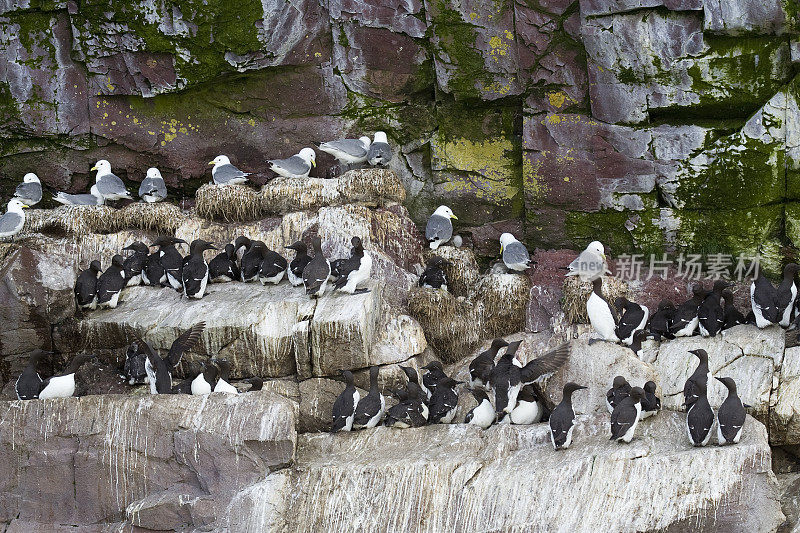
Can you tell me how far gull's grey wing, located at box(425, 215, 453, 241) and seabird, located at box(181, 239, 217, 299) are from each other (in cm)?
304

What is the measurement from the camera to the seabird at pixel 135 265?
43.8ft

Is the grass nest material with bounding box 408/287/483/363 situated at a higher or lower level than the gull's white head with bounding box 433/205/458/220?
lower

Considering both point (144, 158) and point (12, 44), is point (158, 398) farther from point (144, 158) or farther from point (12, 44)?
point (12, 44)

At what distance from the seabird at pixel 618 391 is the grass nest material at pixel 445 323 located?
A: 2.74 metres

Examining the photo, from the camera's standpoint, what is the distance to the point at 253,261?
1320 centimetres

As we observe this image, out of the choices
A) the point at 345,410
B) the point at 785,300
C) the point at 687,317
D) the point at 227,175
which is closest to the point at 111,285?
the point at 227,175

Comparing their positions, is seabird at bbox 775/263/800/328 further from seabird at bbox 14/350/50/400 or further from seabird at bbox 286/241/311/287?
seabird at bbox 14/350/50/400

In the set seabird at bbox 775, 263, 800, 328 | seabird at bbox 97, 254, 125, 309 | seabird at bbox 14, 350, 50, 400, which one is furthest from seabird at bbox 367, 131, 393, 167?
seabird at bbox 775, 263, 800, 328

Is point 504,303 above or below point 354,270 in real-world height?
below

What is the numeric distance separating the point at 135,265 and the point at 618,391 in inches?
237

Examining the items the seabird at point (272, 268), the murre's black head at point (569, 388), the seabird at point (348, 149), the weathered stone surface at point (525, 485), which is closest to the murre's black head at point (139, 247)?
the seabird at point (272, 268)

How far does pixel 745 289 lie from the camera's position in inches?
530

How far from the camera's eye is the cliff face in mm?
13469

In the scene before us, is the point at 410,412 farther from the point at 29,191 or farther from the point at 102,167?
the point at 29,191
